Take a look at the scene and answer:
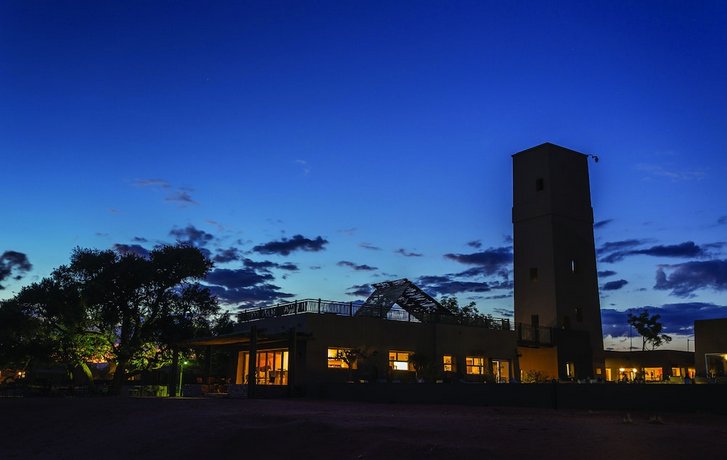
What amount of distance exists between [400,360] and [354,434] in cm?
1780

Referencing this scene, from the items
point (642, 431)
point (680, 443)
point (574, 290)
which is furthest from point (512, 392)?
point (574, 290)

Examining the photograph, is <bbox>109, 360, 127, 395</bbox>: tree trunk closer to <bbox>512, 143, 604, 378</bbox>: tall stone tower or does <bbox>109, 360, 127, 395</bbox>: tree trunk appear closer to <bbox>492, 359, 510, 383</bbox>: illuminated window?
<bbox>492, 359, 510, 383</bbox>: illuminated window

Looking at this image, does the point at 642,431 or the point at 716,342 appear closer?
the point at 642,431

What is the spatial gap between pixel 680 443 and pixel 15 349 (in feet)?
100

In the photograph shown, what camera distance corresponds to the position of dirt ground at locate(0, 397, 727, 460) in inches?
425

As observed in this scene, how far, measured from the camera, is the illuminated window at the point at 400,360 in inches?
1184


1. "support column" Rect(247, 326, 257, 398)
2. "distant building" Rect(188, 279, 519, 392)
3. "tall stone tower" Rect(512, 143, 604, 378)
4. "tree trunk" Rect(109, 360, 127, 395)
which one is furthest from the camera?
"tall stone tower" Rect(512, 143, 604, 378)

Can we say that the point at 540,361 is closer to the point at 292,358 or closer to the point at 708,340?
the point at 708,340

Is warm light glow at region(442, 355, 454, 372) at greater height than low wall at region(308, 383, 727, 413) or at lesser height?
greater

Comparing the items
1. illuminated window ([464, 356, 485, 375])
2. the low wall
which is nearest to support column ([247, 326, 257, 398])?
the low wall

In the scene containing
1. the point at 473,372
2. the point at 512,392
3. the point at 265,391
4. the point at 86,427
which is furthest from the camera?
the point at 473,372

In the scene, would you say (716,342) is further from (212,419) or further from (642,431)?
(212,419)

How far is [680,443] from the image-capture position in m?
10.7

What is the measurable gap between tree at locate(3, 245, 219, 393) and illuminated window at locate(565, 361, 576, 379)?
20.1 m
